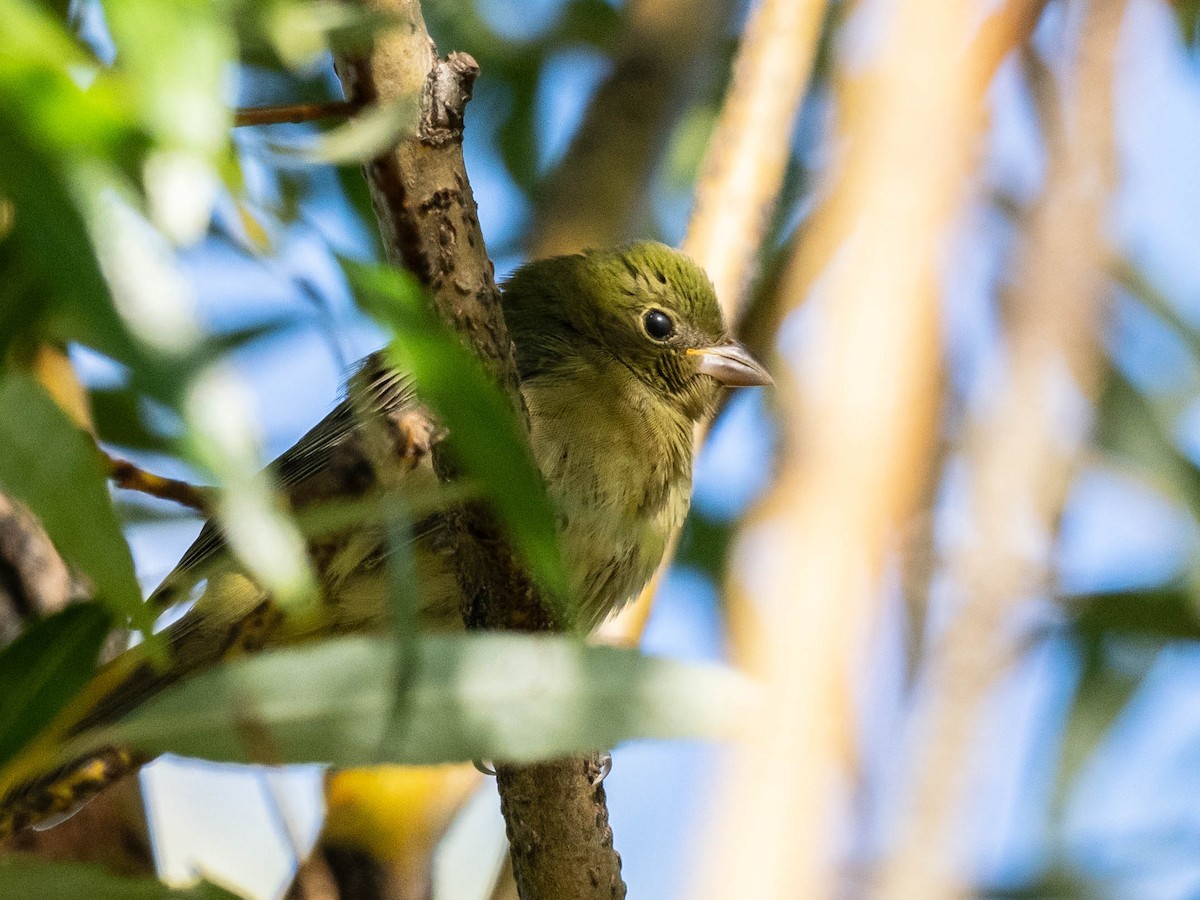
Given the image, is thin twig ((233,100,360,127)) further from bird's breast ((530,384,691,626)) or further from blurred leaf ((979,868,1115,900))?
blurred leaf ((979,868,1115,900))

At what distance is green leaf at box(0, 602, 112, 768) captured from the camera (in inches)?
73.3

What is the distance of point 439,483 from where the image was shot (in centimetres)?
211

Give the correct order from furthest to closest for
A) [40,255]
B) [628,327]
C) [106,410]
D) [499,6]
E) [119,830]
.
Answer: [499,6], [628,327], [106,410], [119,830], [40,255]

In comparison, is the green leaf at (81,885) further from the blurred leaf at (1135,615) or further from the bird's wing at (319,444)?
the blurred leaf at (1135,615)

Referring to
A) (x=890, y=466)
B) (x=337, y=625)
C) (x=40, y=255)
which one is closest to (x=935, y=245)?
(x=890, y=466)

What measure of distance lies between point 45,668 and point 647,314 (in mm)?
2331

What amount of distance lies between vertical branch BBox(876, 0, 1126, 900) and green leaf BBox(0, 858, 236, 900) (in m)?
1.02

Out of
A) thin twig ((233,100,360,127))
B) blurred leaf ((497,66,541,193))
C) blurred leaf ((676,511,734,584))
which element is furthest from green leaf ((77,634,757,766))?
blurred leaf ((497,66,541,193))

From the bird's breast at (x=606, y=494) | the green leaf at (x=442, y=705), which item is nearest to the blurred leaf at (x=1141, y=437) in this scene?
the bird's breast at (x=606, y=494)

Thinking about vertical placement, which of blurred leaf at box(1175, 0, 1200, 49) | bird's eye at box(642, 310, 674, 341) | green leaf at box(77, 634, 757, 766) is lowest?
green leaf at box(77, 634, 757, 766)

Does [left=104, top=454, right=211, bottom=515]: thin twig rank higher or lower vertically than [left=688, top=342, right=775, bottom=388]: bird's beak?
lower

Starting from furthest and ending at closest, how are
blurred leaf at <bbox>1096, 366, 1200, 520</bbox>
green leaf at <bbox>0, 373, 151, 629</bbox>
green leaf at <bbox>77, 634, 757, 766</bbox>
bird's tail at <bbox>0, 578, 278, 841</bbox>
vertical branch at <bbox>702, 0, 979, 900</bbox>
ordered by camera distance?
1. blurred leaf at <bbox>1096, 366, 1200, 520</bbox>
2. bird's tail at <bbox>0, 578, 278, 841</bbox>
3. vertical branch at <bbox>702, 0, 979, 900</bbox>
4. green leaf at <bbox>77, 634, 757, 766</bbox>
5. green leaf at <bbox>0, 373, 151, 629</bbox>

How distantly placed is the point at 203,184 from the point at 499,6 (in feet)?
10.4

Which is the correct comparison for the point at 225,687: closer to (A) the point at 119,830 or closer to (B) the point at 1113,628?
(A) the point at 119,830
